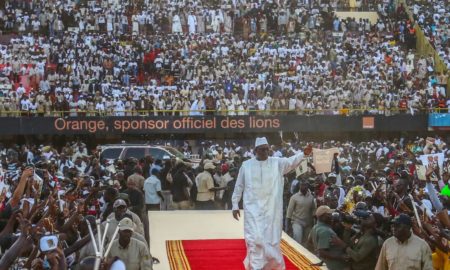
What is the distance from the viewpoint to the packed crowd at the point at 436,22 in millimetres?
38069

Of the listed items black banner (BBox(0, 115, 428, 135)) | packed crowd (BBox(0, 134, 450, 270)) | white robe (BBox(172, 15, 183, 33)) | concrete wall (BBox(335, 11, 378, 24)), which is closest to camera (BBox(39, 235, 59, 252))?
packed crowd (BBox(0, 134, 450, 270))

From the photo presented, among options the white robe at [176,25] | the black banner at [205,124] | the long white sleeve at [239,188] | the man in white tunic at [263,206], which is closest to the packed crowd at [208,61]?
the white robe at [176,25]

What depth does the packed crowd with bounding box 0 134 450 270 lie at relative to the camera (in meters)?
8.39

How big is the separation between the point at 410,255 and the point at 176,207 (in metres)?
10.9

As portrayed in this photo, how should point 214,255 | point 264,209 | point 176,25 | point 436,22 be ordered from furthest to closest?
1. point 436,22
2. point 176,25
3. point 214,255
4. point 264,209

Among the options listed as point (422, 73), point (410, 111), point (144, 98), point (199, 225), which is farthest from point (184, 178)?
point (422, 73)

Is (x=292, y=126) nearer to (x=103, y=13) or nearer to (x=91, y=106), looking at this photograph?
(x=91, y=106)

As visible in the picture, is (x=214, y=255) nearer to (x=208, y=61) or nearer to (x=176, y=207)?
(x=176, y=207)

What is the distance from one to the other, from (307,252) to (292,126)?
62.9 ft

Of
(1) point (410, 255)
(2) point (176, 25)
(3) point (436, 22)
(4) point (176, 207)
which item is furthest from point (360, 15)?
(1) point (410, 255)

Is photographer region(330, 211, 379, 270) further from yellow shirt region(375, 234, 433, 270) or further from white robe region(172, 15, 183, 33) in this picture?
white robe region(172, 15, 183, 33)

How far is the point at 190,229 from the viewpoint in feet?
53.6

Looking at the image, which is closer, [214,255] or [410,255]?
[410,255]

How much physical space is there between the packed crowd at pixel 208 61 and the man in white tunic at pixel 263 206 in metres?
21.9
